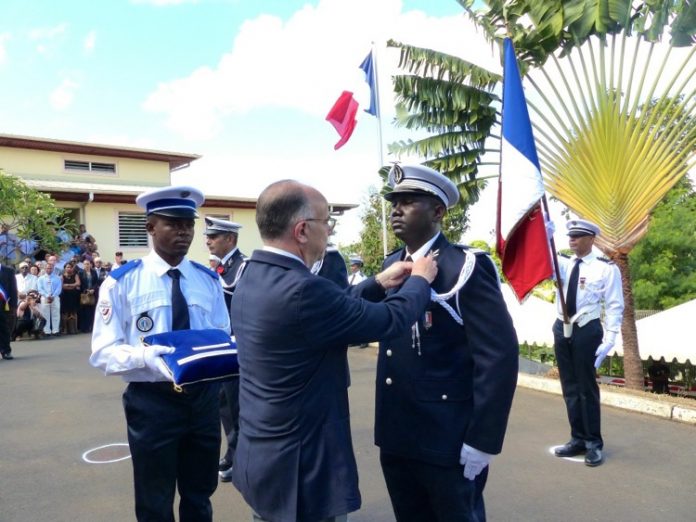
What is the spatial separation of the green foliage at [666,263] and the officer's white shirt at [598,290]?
46.5 ft

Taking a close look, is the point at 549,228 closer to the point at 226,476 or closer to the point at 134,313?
the point at 134,313

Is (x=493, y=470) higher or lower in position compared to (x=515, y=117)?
lower

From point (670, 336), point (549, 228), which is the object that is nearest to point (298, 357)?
point (549, 228)

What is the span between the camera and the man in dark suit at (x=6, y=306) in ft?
35.1

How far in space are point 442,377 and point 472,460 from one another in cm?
35

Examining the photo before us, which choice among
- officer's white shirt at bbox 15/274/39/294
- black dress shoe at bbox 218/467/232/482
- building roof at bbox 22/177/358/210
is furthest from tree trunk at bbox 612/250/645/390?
officer's white shirt at bbox 15/274/39/294

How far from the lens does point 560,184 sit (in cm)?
858

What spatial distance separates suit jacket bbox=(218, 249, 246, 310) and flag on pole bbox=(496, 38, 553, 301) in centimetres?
217

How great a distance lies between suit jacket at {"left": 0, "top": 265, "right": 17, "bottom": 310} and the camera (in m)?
10.9

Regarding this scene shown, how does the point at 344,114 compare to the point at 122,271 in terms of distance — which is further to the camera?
the point at 344,114

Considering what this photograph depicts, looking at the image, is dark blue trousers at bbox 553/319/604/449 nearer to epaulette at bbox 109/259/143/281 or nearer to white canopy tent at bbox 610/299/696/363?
epaulette at bbox 109/259/143/281

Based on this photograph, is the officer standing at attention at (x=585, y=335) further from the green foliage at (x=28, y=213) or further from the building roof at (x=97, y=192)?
the green foliage at (x=28, y=213)

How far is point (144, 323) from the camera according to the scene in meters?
2.99

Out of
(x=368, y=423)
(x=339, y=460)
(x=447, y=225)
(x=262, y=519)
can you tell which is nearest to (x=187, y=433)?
(x=262, y=519)
